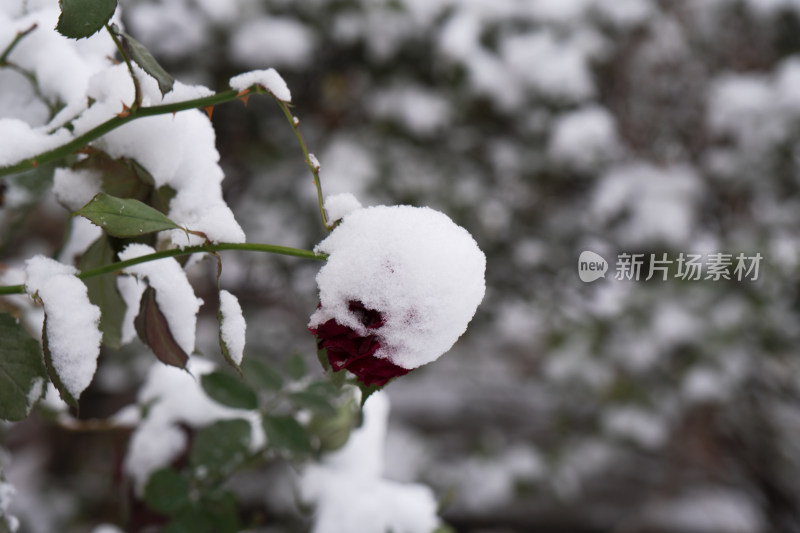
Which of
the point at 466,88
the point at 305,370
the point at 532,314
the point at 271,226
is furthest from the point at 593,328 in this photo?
the point at 305,370

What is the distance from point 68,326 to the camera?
0.38 m

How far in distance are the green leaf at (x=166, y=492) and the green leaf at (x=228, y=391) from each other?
0.27 feet

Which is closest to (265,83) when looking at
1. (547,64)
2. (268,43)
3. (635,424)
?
(268,43)

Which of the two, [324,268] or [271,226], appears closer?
[324,268]

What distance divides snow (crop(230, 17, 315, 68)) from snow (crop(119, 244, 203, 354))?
118 cm

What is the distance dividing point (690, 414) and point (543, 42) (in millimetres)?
1200

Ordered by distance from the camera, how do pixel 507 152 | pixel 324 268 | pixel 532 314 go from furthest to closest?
pixel 532 314 < pixel 507 152 < pixel 324 268

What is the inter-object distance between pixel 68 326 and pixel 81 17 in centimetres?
17

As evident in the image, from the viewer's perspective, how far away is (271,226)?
177 centimetres

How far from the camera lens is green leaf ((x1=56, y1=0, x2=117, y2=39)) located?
346 mm

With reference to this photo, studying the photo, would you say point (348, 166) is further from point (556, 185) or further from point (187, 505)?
point (187, 505)

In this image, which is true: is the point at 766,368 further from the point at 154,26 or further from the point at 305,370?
the point at 154,26

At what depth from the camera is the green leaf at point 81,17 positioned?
346 millimetres

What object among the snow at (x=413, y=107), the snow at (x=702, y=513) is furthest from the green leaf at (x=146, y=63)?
the snow at (x=702, y=513)
